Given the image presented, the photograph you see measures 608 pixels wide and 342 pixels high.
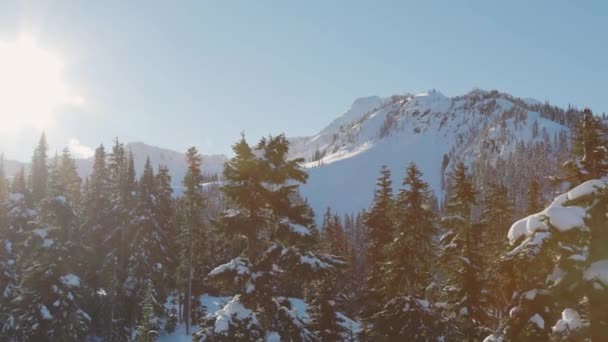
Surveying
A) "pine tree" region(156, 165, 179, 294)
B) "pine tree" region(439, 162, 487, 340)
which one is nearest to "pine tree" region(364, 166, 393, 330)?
"pine tree" region(439, 162, 487, 340)

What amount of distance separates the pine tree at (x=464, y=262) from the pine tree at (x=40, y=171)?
40.4 metres

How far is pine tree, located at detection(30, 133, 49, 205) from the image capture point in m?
54.7

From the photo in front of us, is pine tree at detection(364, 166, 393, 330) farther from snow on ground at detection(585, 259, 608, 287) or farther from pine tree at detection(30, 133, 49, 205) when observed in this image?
pine tree at detection(30, 133, 49, 205)

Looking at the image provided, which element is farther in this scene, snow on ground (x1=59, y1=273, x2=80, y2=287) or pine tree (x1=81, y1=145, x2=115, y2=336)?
pine tree (x1=81, y1=145, x2=115, y2=336)

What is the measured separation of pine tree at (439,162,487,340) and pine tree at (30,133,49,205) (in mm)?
40379

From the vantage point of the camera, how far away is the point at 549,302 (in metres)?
10.2

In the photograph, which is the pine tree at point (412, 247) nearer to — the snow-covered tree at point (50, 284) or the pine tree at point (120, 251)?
the snow-covered tree at point (50, 284)

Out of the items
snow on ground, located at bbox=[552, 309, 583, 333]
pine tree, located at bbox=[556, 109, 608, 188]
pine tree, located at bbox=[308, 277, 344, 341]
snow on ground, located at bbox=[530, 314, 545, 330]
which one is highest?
pine tree, located at bbox=[556, 109, 608, 188]

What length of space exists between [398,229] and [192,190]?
72.1ft

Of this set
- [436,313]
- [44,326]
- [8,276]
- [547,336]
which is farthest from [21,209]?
[547,336]

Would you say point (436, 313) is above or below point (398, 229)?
below

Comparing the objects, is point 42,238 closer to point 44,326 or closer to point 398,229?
point 44,326

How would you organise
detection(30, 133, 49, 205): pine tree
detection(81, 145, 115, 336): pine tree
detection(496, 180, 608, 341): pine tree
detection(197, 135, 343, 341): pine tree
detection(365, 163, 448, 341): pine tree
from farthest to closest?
detection(30, 133, 49, 205): pine tree < detection(81, 145, 115, 336): pine tree < detection(365, 163, 448, 341): pine tree < detection(197, 135, 343, 341): pine tree < detection(496, 180, 608, 341): pine tree

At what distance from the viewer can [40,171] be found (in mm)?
61812
